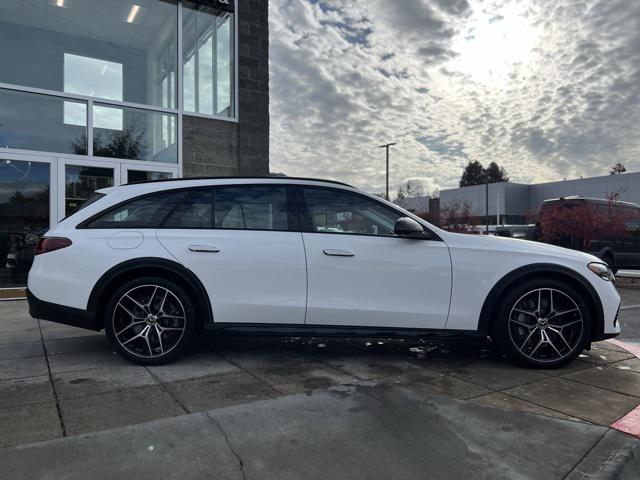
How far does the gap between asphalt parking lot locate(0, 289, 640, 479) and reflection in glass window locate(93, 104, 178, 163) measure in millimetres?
5464

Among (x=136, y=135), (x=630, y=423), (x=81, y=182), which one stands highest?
(x=136, y=135)

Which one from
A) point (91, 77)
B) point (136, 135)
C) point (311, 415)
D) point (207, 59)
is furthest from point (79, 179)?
point (311, 415)

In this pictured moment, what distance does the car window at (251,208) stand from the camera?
422 cm

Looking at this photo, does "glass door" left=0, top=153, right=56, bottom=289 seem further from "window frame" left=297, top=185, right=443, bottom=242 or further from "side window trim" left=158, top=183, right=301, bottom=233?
"window frame" left=297, top=185, right=443, bottom=242

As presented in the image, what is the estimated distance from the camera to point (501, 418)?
10.3ft

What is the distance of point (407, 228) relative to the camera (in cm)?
405

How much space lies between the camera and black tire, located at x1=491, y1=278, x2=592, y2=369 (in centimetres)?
414

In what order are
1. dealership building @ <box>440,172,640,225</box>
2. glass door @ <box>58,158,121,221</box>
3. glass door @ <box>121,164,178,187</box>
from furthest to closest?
1. dealership building @ <box>440,172,640,225</box>
2. glass door @ <box>121,164,178,187</box>
3. glass door @ <box>58,158,121,221</box>

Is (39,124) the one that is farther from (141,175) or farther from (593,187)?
(593,187)

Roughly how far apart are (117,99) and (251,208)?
22.0 feet

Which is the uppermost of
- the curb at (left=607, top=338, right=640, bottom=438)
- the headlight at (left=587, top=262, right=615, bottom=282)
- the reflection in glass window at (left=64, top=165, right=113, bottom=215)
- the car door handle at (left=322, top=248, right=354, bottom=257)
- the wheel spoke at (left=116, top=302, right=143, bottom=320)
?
the reflection in glass window at (left=64, top=165, right=113, bottom=215)

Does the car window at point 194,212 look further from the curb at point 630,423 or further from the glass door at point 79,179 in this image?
the glass door at point 79,179

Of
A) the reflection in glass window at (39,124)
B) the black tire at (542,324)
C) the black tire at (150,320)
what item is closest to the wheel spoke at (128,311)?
the black tire at (150,320)

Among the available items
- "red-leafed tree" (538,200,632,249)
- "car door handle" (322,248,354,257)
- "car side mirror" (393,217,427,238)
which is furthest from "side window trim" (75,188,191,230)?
"red-leafed tree" (538,200,632,249)
